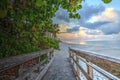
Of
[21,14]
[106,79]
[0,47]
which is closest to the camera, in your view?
[106,79]

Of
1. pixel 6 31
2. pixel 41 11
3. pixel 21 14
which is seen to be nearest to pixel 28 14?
pixel 21 14

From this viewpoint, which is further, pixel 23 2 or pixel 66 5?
pixel 66 5

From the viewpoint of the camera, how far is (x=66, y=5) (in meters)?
6.76

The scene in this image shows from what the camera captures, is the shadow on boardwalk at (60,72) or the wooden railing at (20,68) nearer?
the wooden railing at (20,68)

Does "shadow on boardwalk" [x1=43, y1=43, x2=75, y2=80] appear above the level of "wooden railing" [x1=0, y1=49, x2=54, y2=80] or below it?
below

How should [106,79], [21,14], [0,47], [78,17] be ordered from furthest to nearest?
[0,47] < [78,17] < [21,14] < [106,79]

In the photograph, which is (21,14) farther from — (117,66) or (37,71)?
(37,71)

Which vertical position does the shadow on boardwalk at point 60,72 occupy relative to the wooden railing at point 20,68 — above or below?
below

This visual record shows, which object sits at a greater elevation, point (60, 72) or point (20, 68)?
point (20, 68)

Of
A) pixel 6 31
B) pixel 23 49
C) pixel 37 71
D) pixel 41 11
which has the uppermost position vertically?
pixel 41 11

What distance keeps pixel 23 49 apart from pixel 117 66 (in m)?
7.41

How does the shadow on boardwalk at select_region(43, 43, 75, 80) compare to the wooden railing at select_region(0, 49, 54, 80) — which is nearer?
the wooden railing at select_region(0, 49, 54, 80)

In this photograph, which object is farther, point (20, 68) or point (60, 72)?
point (60, 72)

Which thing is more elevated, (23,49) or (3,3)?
(3,3)
